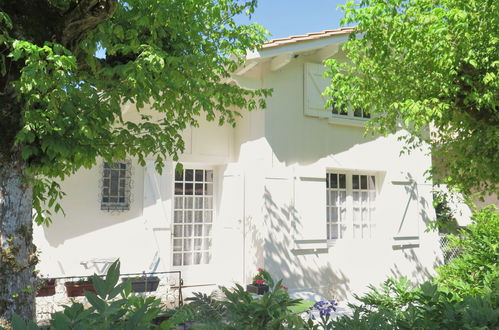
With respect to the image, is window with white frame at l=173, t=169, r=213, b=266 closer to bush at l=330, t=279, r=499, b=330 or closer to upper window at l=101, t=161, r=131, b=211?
upper window at l=101, t=161, r=131, b=211

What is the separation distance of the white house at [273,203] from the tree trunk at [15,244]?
3.47m

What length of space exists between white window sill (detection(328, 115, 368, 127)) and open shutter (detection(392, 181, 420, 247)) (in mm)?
1482

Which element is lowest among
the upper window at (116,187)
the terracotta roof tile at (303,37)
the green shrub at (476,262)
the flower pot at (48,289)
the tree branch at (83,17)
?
the flower pot at (48,289)

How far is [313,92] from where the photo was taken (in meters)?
8.24

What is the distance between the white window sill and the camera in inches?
332

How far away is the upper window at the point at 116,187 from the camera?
7.41 metres

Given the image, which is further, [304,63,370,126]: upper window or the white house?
[304,63,370,126]: upper window

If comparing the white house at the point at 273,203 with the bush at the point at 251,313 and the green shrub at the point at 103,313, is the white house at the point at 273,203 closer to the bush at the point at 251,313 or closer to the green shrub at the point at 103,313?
the bush at the point at 251,313

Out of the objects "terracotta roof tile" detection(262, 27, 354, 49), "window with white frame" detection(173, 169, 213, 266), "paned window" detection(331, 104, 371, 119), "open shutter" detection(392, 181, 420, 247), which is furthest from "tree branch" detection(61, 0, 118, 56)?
"open shutter" detection(392, 181, 420, 247)

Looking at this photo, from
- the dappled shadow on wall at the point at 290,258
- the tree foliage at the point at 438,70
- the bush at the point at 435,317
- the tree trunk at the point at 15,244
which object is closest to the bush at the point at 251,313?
the bush at the point at 435,317

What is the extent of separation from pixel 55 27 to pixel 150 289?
4.14 m

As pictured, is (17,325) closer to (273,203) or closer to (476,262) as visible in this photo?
(476,262)

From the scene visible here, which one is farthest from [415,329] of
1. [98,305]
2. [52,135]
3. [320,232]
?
[320,232]

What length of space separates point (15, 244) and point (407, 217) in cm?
748
